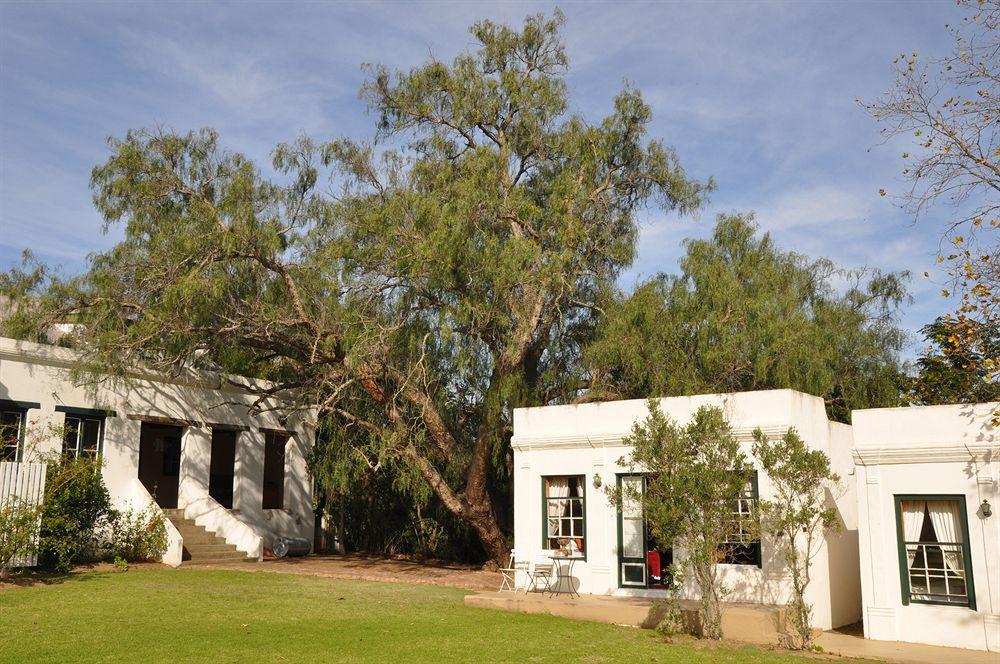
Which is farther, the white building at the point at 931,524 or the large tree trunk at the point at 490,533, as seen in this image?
the large tree trunk at the point at 490,533

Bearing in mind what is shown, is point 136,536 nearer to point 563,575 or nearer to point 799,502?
point 563,575

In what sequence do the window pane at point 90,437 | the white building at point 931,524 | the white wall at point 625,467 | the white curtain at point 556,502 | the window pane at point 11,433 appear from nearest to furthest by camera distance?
the white building at point 931,524
the white wall at point 625,467
the white curtain at point 556,502
the window pane at point 11,433
the window pane at point 90,437

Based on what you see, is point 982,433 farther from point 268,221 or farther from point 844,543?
point 268,221

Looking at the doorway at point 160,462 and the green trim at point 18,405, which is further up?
the green trim at point 18,405

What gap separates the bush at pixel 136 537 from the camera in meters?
17.3

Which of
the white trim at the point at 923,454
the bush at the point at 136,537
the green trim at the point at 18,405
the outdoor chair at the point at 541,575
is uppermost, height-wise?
the green trim at the point at 18,405

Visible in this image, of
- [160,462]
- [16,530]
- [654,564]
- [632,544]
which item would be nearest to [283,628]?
[16,530]

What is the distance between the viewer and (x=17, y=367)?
16562 millimetres

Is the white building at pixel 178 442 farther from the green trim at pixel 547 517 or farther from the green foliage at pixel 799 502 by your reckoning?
the green foliage at pixel 799 502

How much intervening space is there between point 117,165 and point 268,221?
11.1 ft

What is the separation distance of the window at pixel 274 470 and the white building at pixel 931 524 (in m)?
14.8

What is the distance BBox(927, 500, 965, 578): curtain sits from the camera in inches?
448

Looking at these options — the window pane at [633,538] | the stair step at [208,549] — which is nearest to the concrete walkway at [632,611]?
the window pane at [633,538]

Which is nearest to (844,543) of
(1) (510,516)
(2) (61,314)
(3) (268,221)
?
(1) (510,516)
